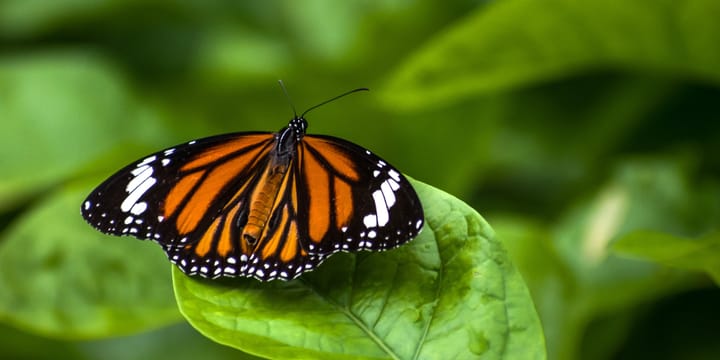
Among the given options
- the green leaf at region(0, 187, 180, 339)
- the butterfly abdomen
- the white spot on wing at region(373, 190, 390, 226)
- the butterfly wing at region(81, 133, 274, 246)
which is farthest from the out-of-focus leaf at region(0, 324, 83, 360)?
the white spot on wing at region(373, 190, 390, 226)

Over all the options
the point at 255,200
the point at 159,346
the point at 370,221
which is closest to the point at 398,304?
the point at 370,221

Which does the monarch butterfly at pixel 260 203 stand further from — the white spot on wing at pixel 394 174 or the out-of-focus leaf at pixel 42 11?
the out-of-focus leaf at pixel 42 11

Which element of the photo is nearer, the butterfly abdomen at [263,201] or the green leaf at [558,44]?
the butterfly abdomen at [263,201]

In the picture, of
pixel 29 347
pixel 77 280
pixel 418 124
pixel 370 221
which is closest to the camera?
pixel 370 221

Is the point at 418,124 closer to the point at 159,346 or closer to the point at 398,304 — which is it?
the point at 159,346

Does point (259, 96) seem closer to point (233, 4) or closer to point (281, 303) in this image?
point (233, 4)

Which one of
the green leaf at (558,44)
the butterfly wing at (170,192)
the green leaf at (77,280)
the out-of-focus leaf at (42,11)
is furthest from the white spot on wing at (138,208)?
the out-of-focus leaf at (42,11)

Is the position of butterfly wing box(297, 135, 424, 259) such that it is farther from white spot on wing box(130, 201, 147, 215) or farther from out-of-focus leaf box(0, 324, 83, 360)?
out-of-focus leaf box(0, 324, 83, 360)
